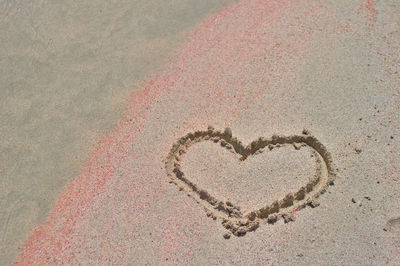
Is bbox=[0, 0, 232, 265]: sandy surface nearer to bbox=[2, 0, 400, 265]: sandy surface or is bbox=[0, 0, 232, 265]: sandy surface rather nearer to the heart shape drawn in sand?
bbox=[2, 0, 400, 265]: sandy surface

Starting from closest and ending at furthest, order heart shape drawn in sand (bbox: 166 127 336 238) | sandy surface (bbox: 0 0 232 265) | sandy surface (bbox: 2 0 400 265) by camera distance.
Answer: sandy surface (bbox: 2 0 400 265) < heart shape drawn in sand (bbox: 166 127 336 238) < sandy surface (bbox: 0 0 232 265)

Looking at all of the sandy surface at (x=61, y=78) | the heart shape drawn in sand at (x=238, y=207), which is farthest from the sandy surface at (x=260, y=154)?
the sandy surface at (x=61, y=78)

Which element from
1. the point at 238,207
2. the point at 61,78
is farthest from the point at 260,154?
the point at 61,78

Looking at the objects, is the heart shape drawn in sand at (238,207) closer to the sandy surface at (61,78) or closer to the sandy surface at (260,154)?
the sandy surface at (260,154)

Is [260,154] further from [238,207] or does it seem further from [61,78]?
[61,78]

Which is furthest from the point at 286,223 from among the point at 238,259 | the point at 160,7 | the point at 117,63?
the point at 160,7

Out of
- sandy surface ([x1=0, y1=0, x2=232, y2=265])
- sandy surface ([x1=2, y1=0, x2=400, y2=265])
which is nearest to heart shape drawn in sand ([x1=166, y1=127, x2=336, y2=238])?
sandy surface ([x1=2, y1=0, x2=400, y2=265])
